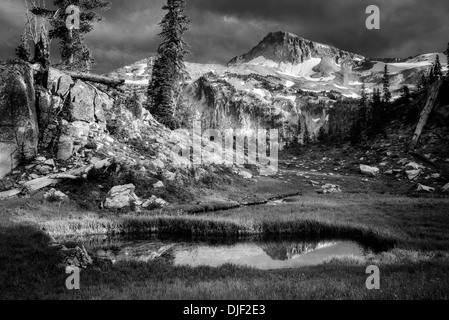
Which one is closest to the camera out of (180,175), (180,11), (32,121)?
(32,121)

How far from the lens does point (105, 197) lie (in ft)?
81.1

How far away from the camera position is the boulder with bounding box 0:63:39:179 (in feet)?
79.9

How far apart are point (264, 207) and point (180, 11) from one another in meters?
33.1

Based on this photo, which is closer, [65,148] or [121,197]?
[121,197]

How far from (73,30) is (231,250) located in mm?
30538

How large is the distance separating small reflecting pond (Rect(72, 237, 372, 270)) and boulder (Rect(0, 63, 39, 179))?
1172 centimetres

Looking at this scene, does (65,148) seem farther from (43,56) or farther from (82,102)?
(43,56)

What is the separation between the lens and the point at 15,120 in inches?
989

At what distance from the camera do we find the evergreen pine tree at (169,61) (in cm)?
4506

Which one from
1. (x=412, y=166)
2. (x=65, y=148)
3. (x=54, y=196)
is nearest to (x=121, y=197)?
(x=54, y=196)

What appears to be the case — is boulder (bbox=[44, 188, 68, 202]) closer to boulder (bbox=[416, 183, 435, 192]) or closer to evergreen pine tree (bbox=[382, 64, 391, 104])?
boulder (bbox=[416, 183, 435, 192])

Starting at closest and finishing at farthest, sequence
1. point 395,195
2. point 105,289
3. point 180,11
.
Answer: point 105,289 < point 395,195 < point 180,11
